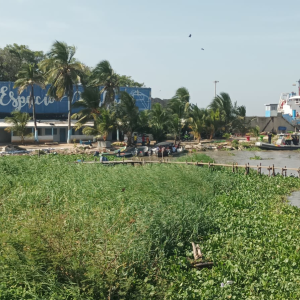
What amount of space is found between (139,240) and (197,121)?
3091 cm

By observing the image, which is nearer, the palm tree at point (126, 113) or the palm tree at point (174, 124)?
the palm tree at point (126, 113)

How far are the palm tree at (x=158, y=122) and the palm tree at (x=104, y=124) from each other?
16.5ft

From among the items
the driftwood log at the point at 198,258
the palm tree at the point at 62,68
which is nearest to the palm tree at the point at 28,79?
the palm tree at the point at 62,68

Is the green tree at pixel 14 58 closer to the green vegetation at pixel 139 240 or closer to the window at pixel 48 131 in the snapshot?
the window at pixel 48 131

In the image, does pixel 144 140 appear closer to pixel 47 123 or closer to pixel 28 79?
pixel 47 123

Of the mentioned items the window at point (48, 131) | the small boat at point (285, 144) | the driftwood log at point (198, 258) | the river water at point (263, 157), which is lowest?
the driftwood log at point (198, 258)

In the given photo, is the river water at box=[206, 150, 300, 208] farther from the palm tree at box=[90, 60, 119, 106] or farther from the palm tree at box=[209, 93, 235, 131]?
the palm tree at box=[90, 60, 119, 106]

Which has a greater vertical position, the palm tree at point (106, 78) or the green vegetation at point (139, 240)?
the palm tree at point (106, 78)

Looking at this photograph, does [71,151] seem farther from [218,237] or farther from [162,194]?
[218,237]

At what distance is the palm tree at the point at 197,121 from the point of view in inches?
1542

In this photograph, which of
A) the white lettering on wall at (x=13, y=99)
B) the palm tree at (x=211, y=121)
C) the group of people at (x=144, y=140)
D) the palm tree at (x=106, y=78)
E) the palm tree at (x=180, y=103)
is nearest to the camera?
the palm tree at (x=106, y=78)

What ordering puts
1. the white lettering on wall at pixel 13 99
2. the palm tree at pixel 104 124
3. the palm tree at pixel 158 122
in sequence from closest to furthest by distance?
1. the palm tree at pixel 104 124
2. the white lettering on wall at pixel 13 99
3. the palm tree at pixel 158 122

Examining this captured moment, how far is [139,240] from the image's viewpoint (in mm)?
8875

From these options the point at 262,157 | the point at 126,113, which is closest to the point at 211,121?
the point at 262,157
